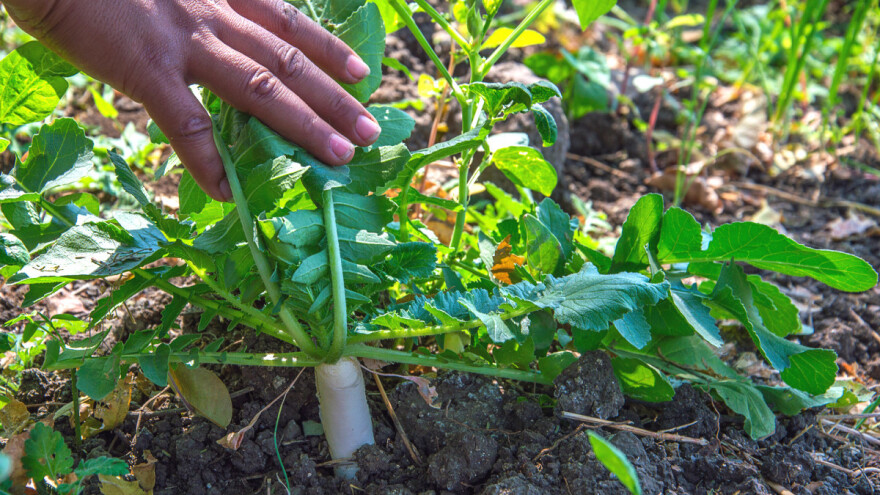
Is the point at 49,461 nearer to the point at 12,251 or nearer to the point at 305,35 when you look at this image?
the point at 12,251

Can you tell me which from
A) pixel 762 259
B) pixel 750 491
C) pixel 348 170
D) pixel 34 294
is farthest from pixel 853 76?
pixel 34 294

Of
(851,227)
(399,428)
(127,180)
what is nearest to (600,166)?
(851,227)

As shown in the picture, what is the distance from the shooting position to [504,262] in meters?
1.79

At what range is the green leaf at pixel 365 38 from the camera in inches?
63.2

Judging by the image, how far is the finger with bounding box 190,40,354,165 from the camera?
4.49ft

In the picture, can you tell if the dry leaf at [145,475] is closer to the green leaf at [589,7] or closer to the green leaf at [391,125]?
the green leaf at [391,125]

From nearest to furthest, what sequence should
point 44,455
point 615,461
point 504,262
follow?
point 615,461, point 44,455, point 504,262

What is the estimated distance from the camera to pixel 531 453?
1604mm

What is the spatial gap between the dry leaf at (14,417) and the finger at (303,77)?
40.7 inches

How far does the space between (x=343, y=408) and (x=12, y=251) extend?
32.7 inches

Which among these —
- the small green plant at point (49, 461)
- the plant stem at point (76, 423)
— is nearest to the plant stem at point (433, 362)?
the small green plant at point (49, 461)

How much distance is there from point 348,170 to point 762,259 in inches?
41.0

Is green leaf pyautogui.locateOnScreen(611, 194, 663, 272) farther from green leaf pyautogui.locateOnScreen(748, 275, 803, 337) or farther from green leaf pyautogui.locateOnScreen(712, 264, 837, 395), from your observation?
green leaf pyautogui.locateOnScreen(748, 275, 803, 337)

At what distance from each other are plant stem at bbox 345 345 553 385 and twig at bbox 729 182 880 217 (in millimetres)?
2034
